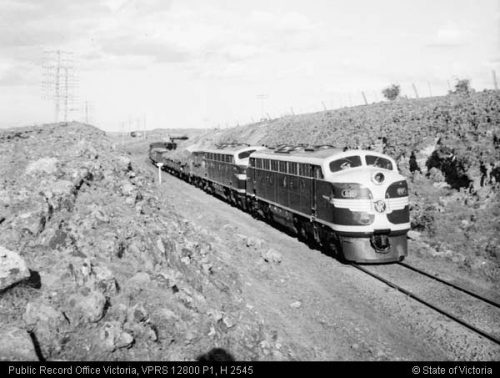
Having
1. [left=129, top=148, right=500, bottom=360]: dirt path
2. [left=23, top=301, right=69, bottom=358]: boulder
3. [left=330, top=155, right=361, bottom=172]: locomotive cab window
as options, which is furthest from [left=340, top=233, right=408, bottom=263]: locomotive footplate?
[left=23, top=301, right=69, bottom=358]: boulder

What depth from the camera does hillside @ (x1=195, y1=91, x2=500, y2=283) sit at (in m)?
18.2

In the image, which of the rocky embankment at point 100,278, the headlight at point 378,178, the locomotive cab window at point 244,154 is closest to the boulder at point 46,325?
the rocky embankment at point 100,278

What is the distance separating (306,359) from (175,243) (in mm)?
5970

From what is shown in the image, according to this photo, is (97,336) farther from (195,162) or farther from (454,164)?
(195,162)

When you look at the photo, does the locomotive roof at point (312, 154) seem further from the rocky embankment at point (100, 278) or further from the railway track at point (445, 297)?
the rocky embankment at point (100, 278)

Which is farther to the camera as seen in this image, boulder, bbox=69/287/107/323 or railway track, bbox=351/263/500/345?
railway track, bbox=351/263/500/345

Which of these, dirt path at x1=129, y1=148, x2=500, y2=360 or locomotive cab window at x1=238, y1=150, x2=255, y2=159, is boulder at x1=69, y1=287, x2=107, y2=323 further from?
locomotive cab window at x1=238, y1=150, x2=255, y2=159

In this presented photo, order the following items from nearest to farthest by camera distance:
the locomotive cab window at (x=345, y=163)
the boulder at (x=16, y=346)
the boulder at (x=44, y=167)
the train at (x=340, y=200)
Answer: the boulder at (x=16, y=346), the boulder at (x=44, y=167), the train at (x=340, y=200), the locomotive cab window at (x=345, y=163)

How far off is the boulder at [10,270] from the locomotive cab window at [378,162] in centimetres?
1222

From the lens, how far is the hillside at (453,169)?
59.6 ft

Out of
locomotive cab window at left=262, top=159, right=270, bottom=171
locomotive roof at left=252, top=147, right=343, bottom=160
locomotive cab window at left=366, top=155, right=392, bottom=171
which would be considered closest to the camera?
locomotive cab window at left=366, top=155, right=392, bottom=171

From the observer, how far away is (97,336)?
850 centimetres

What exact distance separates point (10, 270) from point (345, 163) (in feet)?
38.8

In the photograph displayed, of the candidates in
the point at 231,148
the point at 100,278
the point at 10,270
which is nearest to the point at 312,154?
the point at 100,278
